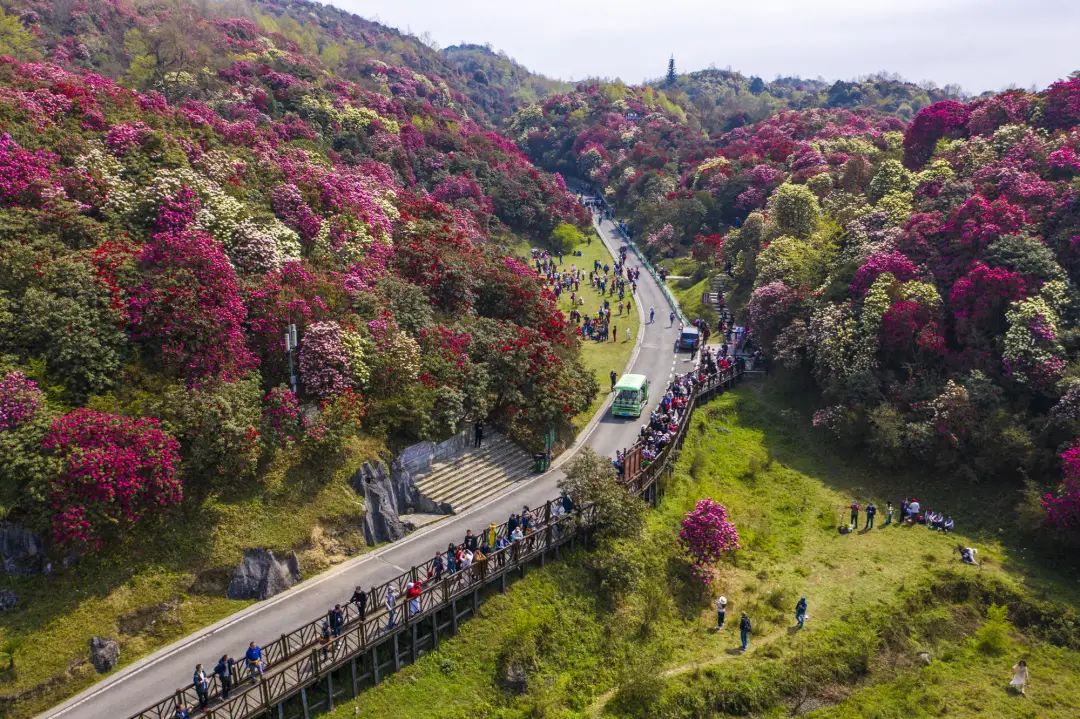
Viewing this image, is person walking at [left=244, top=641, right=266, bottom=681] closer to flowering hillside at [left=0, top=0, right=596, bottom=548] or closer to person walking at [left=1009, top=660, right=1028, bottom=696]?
flowering hillside at [left=0, top=0, right=596, bottom=548]

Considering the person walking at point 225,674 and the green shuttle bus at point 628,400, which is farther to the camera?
the green shuttle bus at point 628,400

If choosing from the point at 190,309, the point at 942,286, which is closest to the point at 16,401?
the point at 190,309

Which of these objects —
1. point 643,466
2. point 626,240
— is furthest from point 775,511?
point 626,240

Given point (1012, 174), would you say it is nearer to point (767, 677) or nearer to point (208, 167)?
point (767, 677)

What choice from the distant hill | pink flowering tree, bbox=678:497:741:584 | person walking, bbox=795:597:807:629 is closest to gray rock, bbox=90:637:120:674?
pink flowering tree, bbox=678:497:741:584

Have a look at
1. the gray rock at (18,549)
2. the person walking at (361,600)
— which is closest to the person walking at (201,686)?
the person walking at (361,600)

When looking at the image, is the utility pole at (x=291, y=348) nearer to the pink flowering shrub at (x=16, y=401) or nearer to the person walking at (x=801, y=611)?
the pink flowering shrub at (x=16, y=401)
